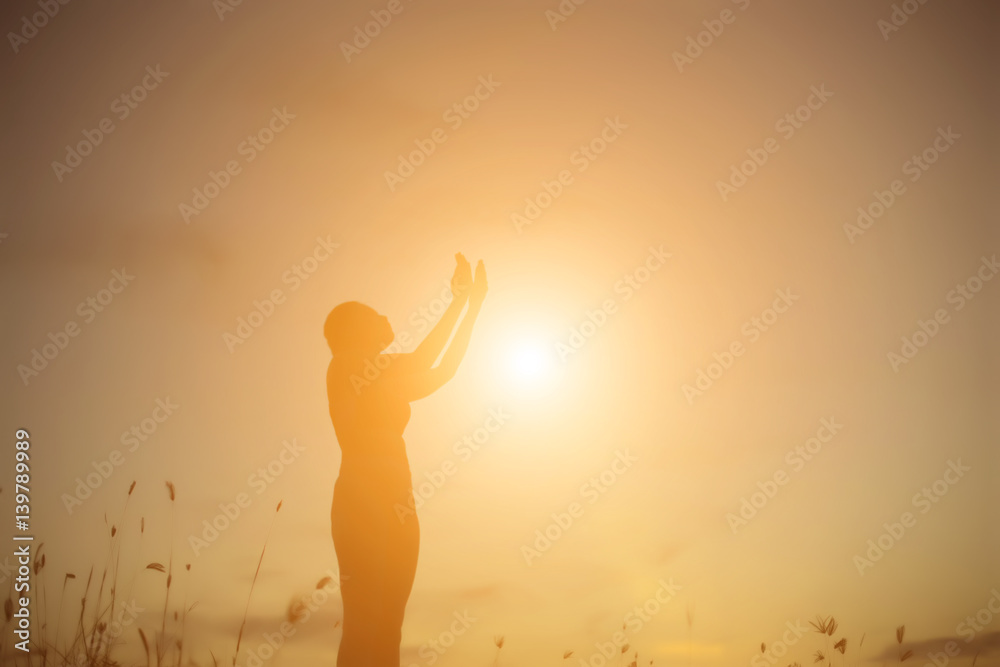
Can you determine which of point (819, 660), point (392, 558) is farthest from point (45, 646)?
point (819, 660)

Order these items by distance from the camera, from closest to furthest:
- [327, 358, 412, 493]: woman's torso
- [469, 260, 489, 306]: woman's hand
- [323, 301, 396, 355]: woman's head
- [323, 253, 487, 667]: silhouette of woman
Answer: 1. [323, 253, 487, 667]: silhouette of woman
2. [327, 358, 412, 493]: woman's torso
3. [323, 301, 396, 355]: woman's head
4. [469, 260, 489, 306]: woman's hand

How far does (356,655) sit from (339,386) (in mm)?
1704

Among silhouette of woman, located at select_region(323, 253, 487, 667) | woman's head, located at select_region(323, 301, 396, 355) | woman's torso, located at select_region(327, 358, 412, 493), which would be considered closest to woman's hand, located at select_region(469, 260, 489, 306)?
silhouette of woman, located at select_region(323, 253, 487, 667)

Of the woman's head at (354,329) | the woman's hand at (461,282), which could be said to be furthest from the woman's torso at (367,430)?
the woman's hand at (461,282)

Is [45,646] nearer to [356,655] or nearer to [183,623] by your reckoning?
[183,623]

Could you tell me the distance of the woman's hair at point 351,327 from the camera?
14.8ft

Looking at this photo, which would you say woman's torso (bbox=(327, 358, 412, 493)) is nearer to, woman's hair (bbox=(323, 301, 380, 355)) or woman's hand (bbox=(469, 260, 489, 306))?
woman's hair (bbox=(323, 301, 380, 355))

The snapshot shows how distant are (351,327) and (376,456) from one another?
0.90m

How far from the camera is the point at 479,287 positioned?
471 cm

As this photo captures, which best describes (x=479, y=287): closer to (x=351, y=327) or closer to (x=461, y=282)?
(x=461, y=282)

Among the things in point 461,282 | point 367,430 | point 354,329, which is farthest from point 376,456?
point 461,282

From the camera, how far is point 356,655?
408cm

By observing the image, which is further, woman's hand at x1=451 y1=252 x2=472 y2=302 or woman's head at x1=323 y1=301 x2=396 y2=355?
woman's hand at x1=451 y1=252 x2=472 y2=302

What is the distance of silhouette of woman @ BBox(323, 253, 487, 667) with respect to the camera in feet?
13.6
